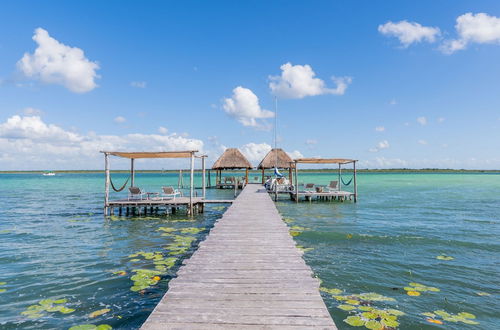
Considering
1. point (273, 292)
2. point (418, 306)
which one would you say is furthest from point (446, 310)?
point (273, 292)

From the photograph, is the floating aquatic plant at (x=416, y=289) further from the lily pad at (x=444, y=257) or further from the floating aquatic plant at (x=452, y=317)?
the lily pad at (x=444, y=257)

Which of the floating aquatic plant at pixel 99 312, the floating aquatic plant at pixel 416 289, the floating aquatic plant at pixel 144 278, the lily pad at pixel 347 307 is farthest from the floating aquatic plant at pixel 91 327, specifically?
the floating aquatic plant at pixel 416 289

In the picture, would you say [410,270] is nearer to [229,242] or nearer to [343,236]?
[343,236]

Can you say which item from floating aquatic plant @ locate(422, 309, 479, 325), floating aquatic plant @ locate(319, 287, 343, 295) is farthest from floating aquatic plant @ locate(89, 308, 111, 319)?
floating aquatic plant @ locate(422, 309, 479, 325)

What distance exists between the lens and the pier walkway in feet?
9.87

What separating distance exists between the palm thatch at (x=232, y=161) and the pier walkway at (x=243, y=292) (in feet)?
78.5

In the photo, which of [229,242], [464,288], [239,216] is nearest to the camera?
[464,288]

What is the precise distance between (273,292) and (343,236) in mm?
7088

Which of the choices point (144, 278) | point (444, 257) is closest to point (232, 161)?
point (444, 257)

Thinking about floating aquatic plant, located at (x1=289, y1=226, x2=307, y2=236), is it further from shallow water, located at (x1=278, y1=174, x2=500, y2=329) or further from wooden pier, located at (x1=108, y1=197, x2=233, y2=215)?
wooden pier, located at (x1=108, y1=197, x2=233, y2=215)

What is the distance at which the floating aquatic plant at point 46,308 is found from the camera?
4.86 metres

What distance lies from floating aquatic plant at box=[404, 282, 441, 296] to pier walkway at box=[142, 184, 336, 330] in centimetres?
226

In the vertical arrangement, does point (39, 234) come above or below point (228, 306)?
below

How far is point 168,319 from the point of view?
10.0 ft
